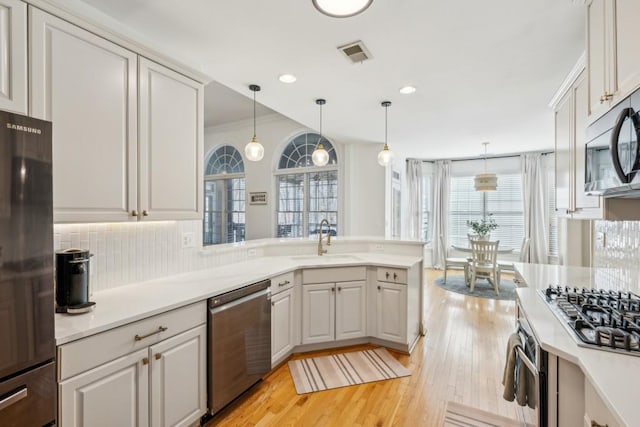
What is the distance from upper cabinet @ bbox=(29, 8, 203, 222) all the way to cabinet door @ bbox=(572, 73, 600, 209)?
260 cm

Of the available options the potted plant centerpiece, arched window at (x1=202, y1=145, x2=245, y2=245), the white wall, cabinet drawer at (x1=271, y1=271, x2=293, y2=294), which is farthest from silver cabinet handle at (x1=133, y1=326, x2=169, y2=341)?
the potted plant centerpiece

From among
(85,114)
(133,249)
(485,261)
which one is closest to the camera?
(85,114)

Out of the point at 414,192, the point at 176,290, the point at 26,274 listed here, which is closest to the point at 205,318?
the point at 176,290

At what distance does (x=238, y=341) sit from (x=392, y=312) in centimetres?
155

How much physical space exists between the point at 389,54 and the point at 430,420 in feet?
8.78

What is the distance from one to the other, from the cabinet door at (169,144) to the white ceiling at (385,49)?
32 centimetres

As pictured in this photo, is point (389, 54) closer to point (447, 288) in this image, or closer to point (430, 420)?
point (430, 420)

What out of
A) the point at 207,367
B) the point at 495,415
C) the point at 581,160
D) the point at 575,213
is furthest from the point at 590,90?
the point at 207,367

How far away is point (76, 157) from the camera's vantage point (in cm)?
153

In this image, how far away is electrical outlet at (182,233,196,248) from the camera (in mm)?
2422

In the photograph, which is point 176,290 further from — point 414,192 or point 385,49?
point 414,192

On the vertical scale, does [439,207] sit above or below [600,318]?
above

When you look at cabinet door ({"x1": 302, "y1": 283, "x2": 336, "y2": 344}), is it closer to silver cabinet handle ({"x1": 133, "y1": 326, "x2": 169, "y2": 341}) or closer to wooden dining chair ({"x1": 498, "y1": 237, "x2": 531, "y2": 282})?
silver cabinet handle ({"x1": 133, "y1": 326, "x2": 169, "y2": 341})

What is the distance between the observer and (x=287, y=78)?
9.11 ft
